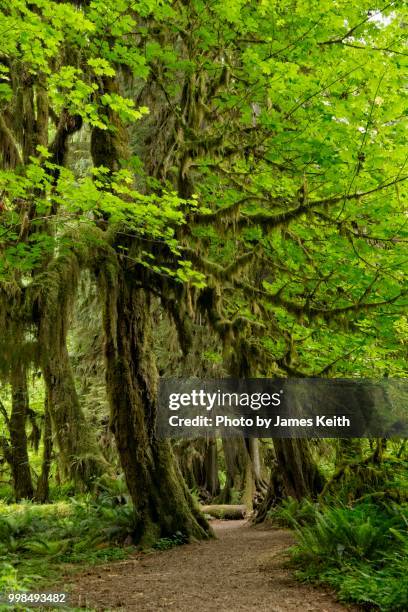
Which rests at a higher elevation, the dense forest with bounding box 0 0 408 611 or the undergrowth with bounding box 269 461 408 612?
the dense forest with bounding box 0 0 408 611

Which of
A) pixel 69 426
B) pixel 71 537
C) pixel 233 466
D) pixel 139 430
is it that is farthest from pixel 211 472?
pixel 139 430

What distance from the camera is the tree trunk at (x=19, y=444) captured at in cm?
1466

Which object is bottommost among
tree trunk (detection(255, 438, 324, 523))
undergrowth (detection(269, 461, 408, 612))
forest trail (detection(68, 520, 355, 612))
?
forest trail (detection(68, 520, 355, 612))

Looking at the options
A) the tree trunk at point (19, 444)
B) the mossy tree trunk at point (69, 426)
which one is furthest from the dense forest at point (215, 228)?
the tree trunk at point (19, 444)

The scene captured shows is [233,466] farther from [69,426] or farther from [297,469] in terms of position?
[69,426]

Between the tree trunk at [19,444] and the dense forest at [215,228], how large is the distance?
15.6 feet

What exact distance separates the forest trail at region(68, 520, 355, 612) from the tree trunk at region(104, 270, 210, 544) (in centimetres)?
59

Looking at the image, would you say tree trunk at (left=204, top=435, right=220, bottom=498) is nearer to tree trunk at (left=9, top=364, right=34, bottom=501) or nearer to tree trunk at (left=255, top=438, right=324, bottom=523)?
tree trunk at (left=9, top=364, right=34, bottom=501)

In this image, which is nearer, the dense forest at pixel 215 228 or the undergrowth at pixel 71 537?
the dense forest at pixel 215 228

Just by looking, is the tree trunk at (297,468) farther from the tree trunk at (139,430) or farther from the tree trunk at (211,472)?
the tree trunk at (211,472)

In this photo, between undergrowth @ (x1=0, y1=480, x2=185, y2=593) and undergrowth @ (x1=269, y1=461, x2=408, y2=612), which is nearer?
undergrowth @ (x1=269, y1=461, x2=408, y2=612)

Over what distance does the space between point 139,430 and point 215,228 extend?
345cm

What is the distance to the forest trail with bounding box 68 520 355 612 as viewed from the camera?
528 cm

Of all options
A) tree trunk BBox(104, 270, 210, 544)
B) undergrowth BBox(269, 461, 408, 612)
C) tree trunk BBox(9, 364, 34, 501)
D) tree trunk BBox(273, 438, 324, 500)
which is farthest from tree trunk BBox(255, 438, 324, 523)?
tree trunk BBox(9, 364, 34, 501)
